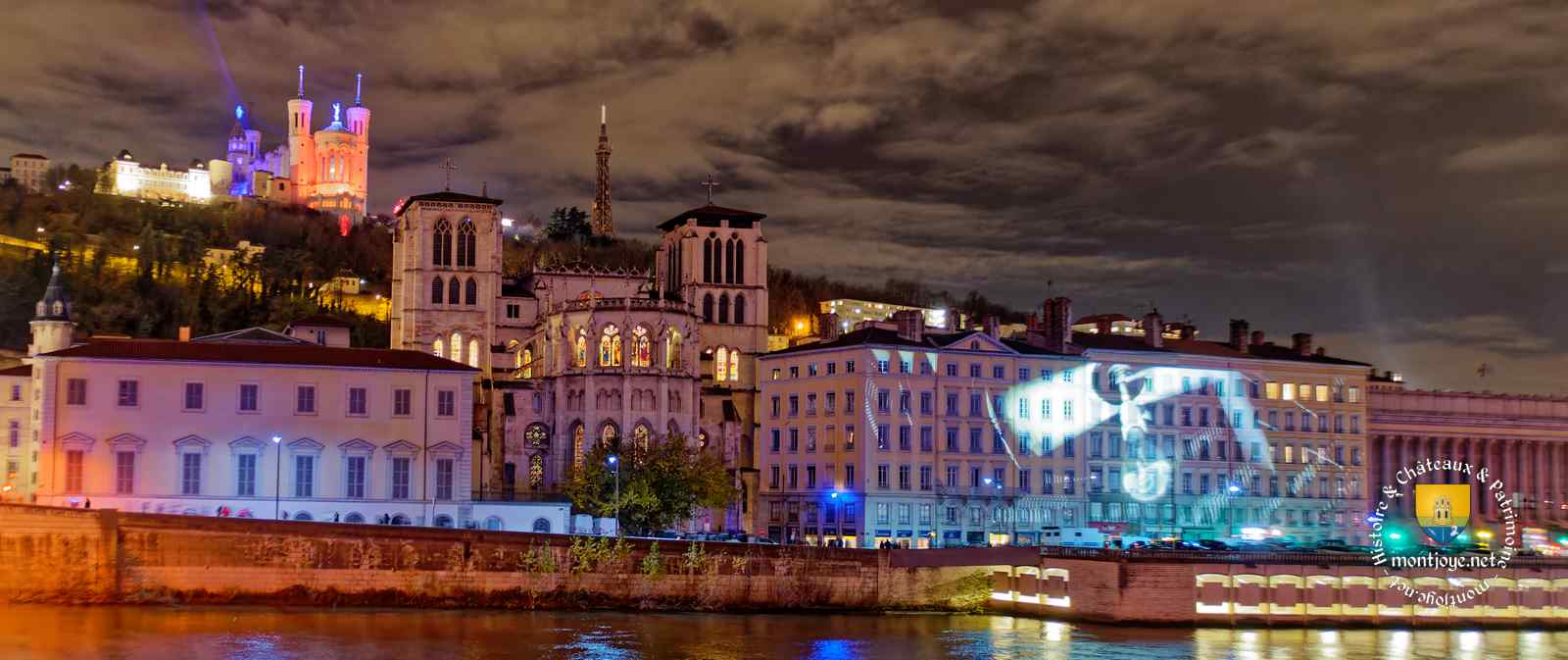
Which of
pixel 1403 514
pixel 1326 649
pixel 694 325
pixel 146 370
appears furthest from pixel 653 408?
pixel 1403 514

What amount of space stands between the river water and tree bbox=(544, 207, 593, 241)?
109 meters

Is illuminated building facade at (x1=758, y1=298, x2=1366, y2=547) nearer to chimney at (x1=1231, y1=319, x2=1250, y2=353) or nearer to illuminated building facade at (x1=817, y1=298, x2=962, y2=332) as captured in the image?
chimney at (x1=1231, y1=319, x2=1250, y2=353)

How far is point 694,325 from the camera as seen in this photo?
10206 cm

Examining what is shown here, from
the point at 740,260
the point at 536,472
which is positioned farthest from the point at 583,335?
the point at 740,260

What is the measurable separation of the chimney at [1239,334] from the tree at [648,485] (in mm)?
41380

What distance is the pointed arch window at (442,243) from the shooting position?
113 metres

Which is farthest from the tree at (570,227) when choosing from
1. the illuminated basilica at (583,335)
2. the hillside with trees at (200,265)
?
the illuminated basilica at (583,335)

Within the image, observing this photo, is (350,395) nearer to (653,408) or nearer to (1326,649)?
(653,408)

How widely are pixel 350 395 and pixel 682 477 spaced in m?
17.7

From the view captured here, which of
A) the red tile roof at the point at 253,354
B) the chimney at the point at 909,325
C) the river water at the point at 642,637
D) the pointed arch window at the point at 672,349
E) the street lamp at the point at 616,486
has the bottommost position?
the river water at the point at 642,637

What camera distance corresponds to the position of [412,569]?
69.4 meters

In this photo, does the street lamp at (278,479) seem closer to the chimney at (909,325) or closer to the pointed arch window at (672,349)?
the pointed arch window at (672,349)

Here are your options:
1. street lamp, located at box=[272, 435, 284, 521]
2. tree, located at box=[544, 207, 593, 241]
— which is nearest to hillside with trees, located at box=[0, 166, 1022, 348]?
tree, located at box=[544, 207, 593, 241]

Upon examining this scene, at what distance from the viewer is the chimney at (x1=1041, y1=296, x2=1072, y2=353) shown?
106500mm
